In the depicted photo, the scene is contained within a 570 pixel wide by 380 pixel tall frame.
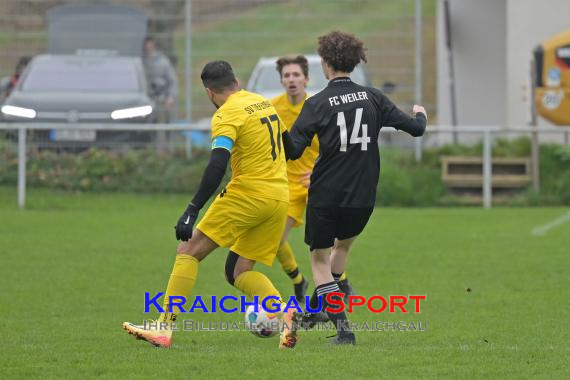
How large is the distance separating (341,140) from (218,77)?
0.84 meters

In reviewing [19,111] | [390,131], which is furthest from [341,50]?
[390,131]

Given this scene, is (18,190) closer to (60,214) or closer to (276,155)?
(60,214)

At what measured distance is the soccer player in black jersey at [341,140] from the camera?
7.59 meters

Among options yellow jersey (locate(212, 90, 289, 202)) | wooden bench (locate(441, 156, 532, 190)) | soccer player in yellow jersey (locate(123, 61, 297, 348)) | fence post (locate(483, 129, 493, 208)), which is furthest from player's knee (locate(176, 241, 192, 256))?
wooden bench (locate(441, 156, 532, 190))

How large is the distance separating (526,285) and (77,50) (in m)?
11.3

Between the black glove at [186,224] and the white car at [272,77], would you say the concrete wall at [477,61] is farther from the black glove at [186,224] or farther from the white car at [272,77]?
the black glove at [186,224]

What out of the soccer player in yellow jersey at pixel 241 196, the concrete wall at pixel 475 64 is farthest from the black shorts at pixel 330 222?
the concrete wall at pixel 475 64

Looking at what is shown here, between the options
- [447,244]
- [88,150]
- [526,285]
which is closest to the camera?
[526,285]

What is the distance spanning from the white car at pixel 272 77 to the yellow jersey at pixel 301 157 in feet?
26.0

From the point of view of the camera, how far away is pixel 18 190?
17.3 meters

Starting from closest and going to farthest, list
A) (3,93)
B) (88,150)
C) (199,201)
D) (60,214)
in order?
(199,201)
(60,214)
(88,150)
(3,93)

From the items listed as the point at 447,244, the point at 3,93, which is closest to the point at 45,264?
the point at 447,244

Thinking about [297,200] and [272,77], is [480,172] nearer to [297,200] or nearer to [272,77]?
[272,77]

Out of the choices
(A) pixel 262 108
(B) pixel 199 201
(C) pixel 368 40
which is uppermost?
(C) pixel 368 40
